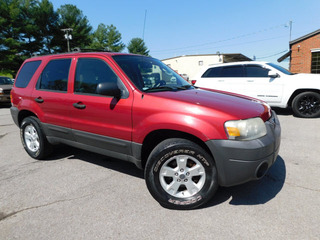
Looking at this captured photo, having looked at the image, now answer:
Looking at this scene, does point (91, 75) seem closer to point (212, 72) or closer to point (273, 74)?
point (273, 74)

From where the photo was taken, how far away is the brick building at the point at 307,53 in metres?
16.9

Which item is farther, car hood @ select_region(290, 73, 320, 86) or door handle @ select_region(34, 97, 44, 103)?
car hood @ select_region(290, 73, 320, 86)

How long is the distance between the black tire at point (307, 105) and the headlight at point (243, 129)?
559 cm

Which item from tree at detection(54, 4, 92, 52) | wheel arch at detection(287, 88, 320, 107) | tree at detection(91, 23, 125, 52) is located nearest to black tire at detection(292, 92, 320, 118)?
wheel arch at detection(287, 88, 320, 107)

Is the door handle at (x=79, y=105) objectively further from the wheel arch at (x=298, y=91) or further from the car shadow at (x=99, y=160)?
the wheel arch at (x=298, y=91)

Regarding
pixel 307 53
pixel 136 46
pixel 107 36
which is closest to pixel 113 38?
pixel 107 36

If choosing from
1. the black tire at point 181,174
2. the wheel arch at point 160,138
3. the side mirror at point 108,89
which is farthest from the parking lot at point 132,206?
the side mirror at point 108,89

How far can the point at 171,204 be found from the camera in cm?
242

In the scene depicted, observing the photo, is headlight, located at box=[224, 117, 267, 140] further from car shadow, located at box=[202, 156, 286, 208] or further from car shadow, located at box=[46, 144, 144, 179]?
car shadow, located at box=[46, 144, 144, 179]

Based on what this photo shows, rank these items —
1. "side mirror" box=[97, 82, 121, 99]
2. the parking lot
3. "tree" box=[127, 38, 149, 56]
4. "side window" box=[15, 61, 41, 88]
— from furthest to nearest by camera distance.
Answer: "tree" box=[127, 38, 149, 56] → "side window" box=[15, 61, 41, 88] → "side mirror" box=[97, 82, 121, 99] → the parking lot

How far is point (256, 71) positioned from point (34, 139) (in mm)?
6605

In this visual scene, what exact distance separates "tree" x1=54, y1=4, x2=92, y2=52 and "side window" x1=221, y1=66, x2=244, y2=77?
42530 mm

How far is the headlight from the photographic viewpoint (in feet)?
7.14

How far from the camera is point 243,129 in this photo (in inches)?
86.2
